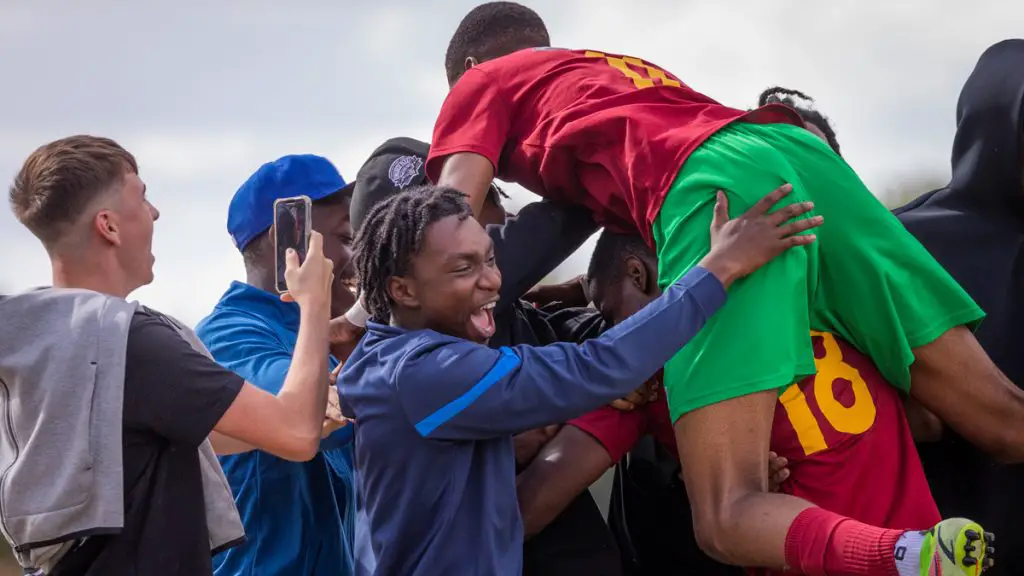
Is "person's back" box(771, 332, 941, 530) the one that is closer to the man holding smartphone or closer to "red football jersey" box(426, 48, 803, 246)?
Answer: "red football jersey" box(426, 48, 803, 246)

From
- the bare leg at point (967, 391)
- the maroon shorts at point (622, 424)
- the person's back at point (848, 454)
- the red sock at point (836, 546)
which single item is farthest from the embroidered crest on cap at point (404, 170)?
the red sock at point (836, 546)

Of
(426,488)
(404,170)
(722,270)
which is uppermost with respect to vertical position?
(404,170)

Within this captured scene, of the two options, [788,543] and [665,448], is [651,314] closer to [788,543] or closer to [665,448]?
[788,543]

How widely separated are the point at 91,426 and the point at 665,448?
167cm

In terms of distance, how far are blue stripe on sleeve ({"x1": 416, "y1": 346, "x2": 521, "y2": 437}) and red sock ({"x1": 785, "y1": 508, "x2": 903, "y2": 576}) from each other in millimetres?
728

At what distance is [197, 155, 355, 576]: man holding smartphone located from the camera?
12.4ft

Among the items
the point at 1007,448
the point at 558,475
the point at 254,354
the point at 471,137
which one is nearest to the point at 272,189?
the point at 254,354

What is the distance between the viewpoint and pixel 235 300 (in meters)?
4.15

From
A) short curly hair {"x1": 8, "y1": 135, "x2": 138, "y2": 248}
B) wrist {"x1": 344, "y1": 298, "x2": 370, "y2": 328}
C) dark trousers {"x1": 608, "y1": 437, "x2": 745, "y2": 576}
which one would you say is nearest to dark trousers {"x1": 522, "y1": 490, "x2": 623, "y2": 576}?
dark trousers {"x1": 608, "y1": 437, "x2": 745, "y2": 576}

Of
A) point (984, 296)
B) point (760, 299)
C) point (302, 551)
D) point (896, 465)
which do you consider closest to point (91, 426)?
point (302, 551)

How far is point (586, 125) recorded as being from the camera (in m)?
3.25

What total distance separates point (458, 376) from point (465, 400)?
5cm

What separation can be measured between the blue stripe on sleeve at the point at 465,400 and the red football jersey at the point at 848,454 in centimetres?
77

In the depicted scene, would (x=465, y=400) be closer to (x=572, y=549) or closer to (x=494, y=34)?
(x=572, y=549)
